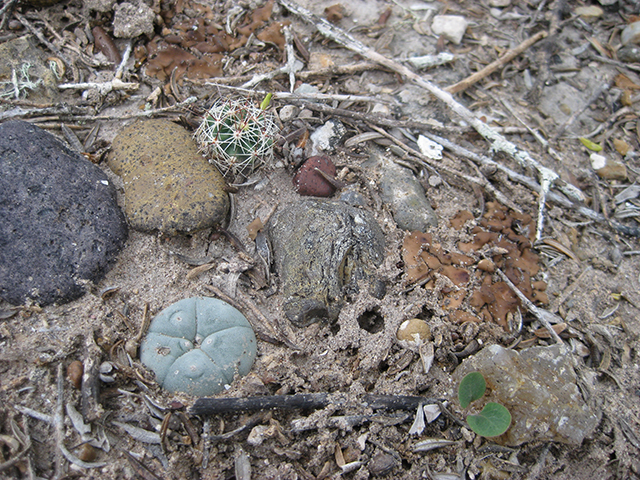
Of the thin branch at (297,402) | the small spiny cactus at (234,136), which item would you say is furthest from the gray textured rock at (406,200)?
the thin branch at (297,402)

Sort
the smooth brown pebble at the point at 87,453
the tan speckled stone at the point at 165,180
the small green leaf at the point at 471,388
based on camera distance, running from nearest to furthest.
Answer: the smooth brown pebble at the point at 87,453 < the small green leaf at the point at 471,388 < the tan speckled stone at the point at 165,180

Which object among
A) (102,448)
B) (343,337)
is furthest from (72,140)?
(343,337)

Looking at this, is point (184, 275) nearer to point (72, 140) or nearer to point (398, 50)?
point (72, 140)

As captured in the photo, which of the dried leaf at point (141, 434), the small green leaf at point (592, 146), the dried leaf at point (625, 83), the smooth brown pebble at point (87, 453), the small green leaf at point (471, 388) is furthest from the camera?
the dried leaf at point (625, 83)

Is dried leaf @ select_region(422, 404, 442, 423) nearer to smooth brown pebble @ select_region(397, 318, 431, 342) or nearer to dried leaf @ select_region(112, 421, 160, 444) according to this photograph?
smooth brown pebble @ select_region(397, 318, 431, 342)

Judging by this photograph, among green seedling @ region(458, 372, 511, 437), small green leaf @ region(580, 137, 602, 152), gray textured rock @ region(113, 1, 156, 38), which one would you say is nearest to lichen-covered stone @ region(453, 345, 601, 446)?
green seedling @ region(458, 372, 511, 437)

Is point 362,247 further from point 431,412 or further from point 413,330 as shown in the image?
point 431,412

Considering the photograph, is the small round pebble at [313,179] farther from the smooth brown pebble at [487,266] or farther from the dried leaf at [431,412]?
the dried leaf at [431,412]
